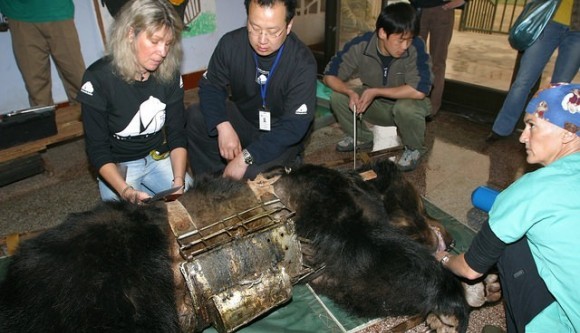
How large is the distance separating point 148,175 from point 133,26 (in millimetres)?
888

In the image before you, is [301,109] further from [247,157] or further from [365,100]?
[365,100]

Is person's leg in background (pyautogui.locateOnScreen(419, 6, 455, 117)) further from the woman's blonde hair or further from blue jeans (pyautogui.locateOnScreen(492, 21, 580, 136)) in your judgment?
the woman's blonde hair

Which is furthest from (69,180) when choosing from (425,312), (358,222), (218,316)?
(425,312)

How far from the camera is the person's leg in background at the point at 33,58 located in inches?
138

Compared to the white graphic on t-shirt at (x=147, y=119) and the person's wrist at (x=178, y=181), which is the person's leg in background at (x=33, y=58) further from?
the person's wrist at (x=178, y=181)

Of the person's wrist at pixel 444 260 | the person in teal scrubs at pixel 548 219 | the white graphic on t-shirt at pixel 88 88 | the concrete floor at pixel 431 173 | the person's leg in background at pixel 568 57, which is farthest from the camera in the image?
the person's leg in background at pixel 568 57

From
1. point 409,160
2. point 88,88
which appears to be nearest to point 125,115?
point 88,88

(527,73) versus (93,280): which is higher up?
(527,73)

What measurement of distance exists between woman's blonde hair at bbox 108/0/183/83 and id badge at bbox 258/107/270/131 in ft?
2.15

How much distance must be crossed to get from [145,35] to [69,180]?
1.91 meters

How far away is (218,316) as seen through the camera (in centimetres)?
145

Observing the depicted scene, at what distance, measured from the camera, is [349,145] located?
3662 millimetres

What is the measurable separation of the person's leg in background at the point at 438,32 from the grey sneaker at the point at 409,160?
3.71ft

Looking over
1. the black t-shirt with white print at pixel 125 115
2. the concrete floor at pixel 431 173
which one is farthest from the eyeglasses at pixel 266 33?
the concrete floor at pixel 431 173
